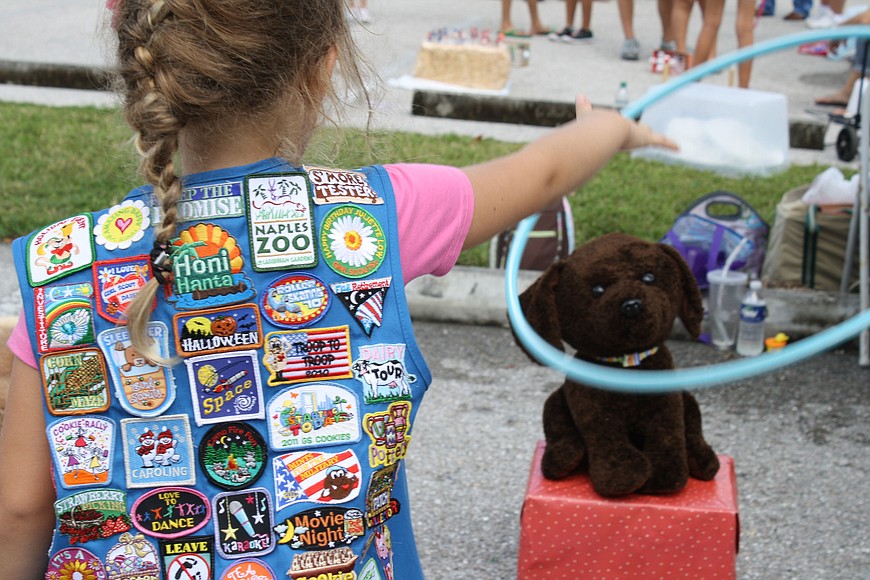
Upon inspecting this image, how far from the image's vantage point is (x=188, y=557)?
4.08 feet

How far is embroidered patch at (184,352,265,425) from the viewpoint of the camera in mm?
1199

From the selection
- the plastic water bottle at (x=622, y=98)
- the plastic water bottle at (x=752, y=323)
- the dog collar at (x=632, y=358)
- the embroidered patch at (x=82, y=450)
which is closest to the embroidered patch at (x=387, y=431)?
the embroidered patch at (x=82, y=450)

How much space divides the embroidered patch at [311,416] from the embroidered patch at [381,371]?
0.08 feet

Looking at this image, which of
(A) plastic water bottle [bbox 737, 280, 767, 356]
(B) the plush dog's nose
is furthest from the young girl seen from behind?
(A) plastic water bottle [bbox 737, 280, 767, 356]

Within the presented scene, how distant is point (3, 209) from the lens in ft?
17.1

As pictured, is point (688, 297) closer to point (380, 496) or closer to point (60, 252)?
point (380, 496)

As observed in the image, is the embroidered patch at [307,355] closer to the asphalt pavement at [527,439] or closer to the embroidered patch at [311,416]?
the embroidered patch at [311,416]

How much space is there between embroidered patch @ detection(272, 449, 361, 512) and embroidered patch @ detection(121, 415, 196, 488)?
0.11 meters

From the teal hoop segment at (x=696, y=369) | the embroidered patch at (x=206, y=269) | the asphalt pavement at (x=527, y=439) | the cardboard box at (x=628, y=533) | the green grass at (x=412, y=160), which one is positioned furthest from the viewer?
the green grass at (x=412, y=160)

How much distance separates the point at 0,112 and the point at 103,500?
612 cm

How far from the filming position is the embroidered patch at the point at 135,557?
1.25 meters

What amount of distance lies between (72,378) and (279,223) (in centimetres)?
30

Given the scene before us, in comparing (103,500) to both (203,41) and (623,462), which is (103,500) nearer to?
(203,41)

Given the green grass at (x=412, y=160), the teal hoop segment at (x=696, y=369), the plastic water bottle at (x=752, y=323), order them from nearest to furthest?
1. the teal hoop segment at (x=696, y=369)
2. the plastic water bottle at (x=752, y=323)
3. the green grass at (x=412, y=160)
